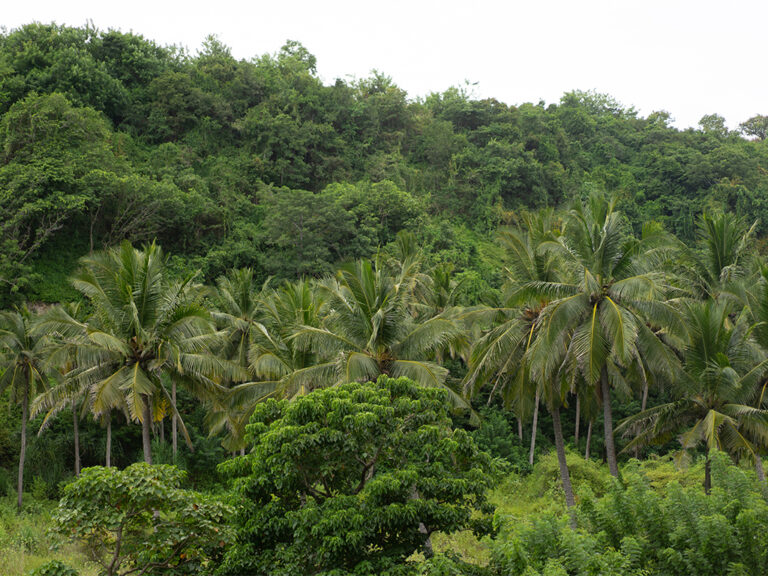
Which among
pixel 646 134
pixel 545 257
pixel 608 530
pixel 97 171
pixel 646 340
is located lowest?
pixel 608 530

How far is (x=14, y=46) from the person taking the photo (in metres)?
43.1

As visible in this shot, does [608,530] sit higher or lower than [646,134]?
lower

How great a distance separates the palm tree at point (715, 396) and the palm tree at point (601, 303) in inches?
41.2

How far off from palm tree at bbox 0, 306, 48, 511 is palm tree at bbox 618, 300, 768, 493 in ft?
76.4

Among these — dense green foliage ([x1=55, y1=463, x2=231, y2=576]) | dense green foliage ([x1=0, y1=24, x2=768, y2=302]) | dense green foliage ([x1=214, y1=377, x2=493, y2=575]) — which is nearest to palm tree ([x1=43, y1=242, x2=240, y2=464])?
dense green foliage ([x1=55, y1=463, x2=231, y2=576])

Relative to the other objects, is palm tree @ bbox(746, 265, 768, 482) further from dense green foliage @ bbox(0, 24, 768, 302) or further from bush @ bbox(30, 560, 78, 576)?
dense green foliage @ bbox(0, 24, 768, 302)

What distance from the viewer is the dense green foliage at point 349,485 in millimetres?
11203

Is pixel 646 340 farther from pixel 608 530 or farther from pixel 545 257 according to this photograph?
pixel 608 530

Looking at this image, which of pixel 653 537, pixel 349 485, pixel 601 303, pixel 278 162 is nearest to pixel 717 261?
pixel 601 303

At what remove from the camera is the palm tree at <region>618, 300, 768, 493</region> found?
18.1 metres

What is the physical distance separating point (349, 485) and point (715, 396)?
38.7ft

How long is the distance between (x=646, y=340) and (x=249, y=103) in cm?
4315

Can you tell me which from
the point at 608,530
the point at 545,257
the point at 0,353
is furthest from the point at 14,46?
the point at 608,530

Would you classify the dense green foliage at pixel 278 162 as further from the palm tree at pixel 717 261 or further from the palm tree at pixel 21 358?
the palm tree at pixel 717 261
